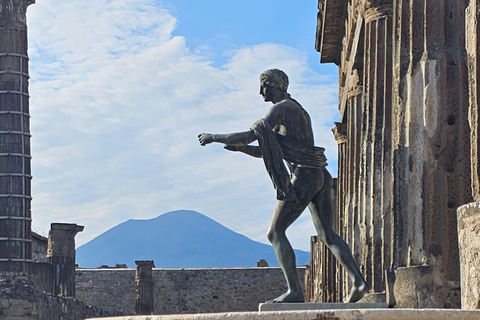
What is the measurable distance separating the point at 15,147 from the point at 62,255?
393 cm

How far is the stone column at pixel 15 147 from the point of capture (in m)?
34.5

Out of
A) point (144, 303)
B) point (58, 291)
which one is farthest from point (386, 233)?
point (144, 303)

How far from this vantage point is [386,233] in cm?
1448

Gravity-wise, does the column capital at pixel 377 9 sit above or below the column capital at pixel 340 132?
above

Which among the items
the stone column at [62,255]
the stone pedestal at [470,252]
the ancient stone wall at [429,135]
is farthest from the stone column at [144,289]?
the stone pedestal at [470,252]

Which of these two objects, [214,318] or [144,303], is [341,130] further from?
[144,303]

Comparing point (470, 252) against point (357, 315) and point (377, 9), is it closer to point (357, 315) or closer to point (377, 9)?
point (357, 315)

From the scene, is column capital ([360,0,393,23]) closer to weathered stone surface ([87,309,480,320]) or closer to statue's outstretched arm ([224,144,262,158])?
statue's outstretched arm ([224,144,262,158])

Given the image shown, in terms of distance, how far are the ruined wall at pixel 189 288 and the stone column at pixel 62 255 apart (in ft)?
43.0

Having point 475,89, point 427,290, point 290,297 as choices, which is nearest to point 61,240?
point 427,290

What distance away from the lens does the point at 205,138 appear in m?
10.8

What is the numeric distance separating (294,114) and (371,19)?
20.2 ft

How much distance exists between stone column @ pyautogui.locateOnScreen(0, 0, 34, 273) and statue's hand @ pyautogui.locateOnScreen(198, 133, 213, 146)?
2430 cm

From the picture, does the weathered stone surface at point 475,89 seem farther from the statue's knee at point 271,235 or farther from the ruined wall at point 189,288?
the ruined wall at point 189,288
